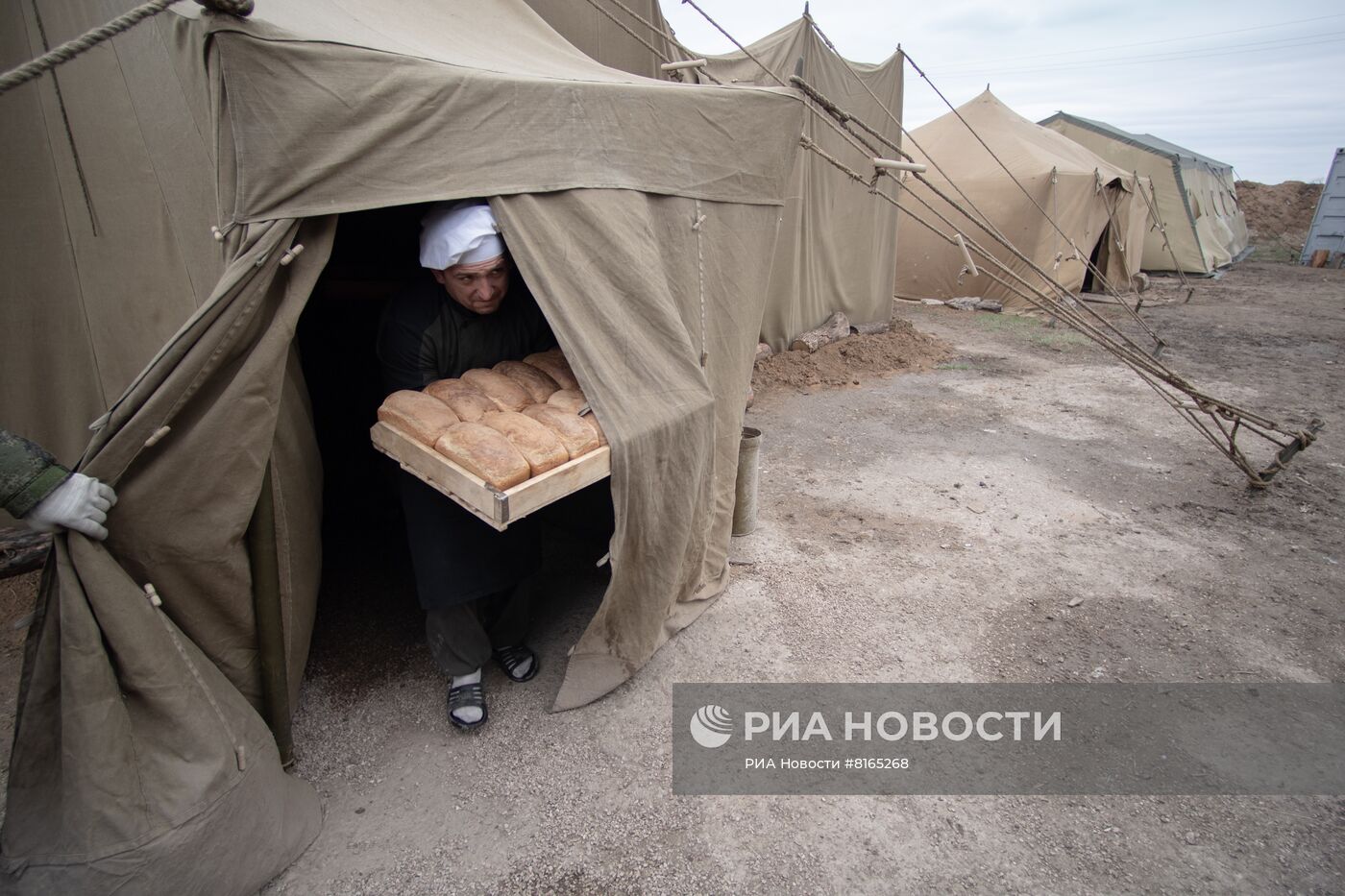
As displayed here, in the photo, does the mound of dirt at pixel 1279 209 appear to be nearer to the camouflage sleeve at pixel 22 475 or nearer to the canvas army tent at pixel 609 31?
the canvas army tent at pixel 609 31

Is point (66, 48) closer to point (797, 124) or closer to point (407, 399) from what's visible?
point (407, 399)

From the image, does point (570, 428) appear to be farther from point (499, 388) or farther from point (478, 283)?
point (478, 283)

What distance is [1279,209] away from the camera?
26.0 m

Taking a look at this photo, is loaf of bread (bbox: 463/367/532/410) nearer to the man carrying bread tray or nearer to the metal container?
the man carrying bread tray

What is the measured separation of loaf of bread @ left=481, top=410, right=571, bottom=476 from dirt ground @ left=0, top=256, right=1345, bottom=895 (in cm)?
115

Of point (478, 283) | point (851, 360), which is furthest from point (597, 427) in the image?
point (851, 360)

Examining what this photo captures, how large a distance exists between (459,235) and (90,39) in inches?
38.2

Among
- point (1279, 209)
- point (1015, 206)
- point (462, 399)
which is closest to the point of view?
point (462, 399)

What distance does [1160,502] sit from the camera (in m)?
4.75

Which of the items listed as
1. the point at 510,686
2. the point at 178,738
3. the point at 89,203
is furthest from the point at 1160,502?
the point at 89,203

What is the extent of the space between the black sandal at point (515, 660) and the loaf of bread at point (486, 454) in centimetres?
118

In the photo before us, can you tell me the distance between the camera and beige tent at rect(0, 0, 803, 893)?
1.78m

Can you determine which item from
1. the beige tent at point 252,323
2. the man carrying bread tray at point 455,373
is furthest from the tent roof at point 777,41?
the man carrying bread tray at point 455,373

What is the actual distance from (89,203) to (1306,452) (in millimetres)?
8070
